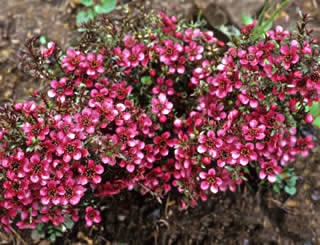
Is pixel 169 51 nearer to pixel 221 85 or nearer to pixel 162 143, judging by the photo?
pixel 221 85

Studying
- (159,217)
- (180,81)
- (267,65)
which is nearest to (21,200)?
(159,217)

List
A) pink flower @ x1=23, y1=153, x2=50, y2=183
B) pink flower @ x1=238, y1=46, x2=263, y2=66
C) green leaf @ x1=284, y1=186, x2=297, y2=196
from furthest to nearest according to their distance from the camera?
green leaf @ x1=284, y1=186, x2=297, y2=196 < pink flower @ x1=238, y1=46, x2=263, y2=66 < pink flower @ x1=23, y1=153, x2=50, y2=183

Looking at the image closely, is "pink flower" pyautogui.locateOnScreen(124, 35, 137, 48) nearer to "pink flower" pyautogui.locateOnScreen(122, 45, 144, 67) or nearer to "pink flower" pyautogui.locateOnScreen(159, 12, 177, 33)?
"pink flower" pyautogui.locateOnScreen(122, 45, 144, 67)

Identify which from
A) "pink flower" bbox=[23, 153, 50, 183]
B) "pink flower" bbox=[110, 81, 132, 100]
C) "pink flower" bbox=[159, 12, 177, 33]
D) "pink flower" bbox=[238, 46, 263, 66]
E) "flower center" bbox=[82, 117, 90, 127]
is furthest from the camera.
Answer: "pink flower" bbox=[159, 12, 177, 33]

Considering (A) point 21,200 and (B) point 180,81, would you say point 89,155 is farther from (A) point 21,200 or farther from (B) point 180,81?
(B) point 180,81

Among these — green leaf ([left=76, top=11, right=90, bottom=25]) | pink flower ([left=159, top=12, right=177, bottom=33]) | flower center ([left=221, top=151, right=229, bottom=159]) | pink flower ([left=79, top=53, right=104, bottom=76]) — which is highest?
green leaf ([left=76, top=11, right=90, bottom=25])

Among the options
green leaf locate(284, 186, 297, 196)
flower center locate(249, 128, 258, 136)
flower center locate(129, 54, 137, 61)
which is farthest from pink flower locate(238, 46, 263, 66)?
green leaf locate(284, 186, 297, 196)

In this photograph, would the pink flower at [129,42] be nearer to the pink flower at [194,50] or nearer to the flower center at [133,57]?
the flower center at [133,57]

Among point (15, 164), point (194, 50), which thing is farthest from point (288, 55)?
point (15, 164)
